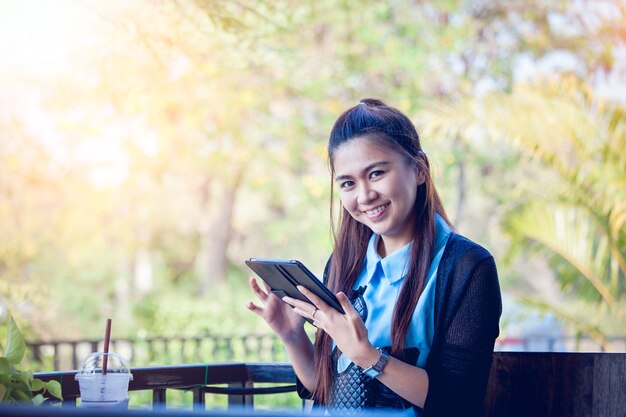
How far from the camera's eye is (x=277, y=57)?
7312 mm

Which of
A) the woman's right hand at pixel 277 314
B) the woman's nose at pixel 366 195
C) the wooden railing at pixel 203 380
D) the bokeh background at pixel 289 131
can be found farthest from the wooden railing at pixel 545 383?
the bokeh background at pixel 289 131

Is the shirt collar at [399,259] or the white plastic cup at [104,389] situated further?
the shirt collar at [399,259]

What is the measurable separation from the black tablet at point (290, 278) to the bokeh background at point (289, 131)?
263 cm

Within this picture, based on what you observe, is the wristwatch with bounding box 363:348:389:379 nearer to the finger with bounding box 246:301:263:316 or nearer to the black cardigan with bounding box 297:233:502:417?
the black cardigan with bounding box 297:233:502:417

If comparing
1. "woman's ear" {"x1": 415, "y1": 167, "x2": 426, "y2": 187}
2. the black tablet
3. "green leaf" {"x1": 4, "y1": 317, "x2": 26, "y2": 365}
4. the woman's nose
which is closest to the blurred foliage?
"green leaf" {"x1": 4, "y1": 317, "x2": 26, "y2": 365}

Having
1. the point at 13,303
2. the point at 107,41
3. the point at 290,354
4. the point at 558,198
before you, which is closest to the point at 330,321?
the point at 290,354

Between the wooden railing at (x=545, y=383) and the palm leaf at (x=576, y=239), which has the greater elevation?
the palm leaf at (x=576, y=239)

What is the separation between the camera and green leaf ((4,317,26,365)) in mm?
1650

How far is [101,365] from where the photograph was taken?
1.90m

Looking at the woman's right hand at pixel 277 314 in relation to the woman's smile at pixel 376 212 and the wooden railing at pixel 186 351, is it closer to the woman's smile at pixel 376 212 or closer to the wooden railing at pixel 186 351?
the woman's smile at pixel 376 212

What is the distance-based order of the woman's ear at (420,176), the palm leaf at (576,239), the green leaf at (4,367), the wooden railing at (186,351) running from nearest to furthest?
the green leaf at (4,367)
the woman's ear at (420,176)
the palm leaf at (576,239)
the wooden railing at (186,351)

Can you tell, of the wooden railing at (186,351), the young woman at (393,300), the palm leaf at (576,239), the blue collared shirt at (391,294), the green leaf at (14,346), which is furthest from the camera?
the wooden railing at (186,351)

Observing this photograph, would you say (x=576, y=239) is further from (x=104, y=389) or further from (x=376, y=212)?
(x=104, y=389)

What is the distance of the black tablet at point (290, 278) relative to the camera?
1689 millimetres
